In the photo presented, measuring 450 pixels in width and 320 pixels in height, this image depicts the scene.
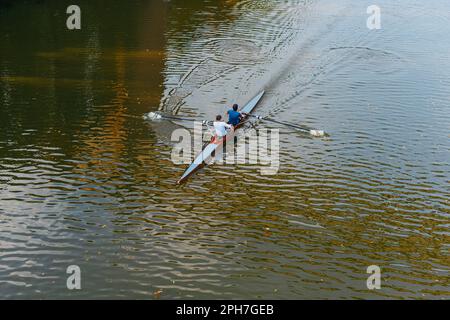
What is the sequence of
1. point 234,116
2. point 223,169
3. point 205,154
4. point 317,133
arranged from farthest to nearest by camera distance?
point 234,116 < point 317,133 < point 205,154 < point 223,169

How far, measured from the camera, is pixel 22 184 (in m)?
22.9

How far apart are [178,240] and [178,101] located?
14126 mm

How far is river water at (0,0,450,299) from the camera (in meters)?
17.9

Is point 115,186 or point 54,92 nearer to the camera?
point 115,186

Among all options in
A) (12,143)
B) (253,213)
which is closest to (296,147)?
(253,213)

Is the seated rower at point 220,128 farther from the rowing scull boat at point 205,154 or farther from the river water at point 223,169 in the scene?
the river water at point 223,169

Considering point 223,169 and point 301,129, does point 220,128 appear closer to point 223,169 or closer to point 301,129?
point 223,169

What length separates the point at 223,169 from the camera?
24.5 m

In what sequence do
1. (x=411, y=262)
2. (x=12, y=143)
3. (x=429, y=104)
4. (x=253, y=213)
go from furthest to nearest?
(x=429, y=104) → (x=12, y=143) → (x=253, y=213) → (x=411, y=262)

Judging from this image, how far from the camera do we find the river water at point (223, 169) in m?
17.9

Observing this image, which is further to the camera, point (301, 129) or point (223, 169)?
point (301, 129)

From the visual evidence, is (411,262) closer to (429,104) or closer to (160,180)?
(160,180)

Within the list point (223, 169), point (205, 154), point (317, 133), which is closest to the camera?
point (223, 169)

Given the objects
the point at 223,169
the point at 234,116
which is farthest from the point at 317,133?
the point at 223,169
